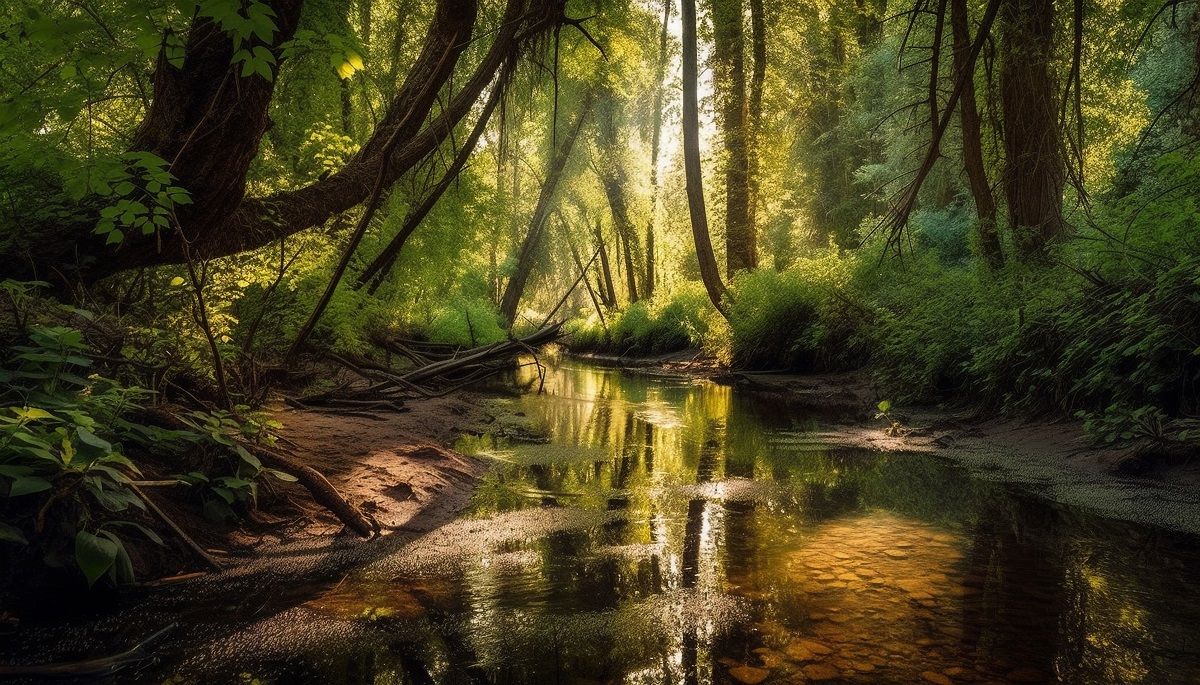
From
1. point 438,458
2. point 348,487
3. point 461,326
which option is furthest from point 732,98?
point 348,487

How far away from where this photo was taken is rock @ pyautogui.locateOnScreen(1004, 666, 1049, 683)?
2.15 metres

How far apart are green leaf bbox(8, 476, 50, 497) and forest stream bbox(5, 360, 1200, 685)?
53 centimetres

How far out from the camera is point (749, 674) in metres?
2.21

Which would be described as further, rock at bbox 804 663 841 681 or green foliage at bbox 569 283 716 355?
green foliage at bbox 569 283 716 355

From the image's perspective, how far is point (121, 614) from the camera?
8.77ft

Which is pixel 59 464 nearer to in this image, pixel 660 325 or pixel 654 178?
pixel 660 325

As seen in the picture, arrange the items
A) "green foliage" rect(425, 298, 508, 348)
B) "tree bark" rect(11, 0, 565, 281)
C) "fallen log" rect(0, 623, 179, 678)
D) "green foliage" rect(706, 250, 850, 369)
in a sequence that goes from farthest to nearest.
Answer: "green foliage" rect(425, 298, 508, 348) < "green foliage" rect(706, 250, 850, 369) < "tree bark" rect(11, 0, 565, 281) < "fallen log" rect(0, 623, 179, 678)

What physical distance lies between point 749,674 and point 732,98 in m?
16.0

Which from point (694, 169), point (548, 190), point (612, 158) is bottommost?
point (694, 169)

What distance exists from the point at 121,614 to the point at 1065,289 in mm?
7923

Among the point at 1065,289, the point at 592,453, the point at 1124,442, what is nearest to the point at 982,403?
A: the point at 1065,289

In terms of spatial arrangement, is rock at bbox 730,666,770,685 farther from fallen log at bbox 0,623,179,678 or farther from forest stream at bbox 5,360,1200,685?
fallen log at bbox 0,623,179,678

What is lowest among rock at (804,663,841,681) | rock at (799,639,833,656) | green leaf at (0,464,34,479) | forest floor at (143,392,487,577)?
rock at (804,663,841,681)

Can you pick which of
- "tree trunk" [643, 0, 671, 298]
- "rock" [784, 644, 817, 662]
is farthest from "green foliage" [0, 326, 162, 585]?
"tree trunk" [643, 0, 671, 298]
